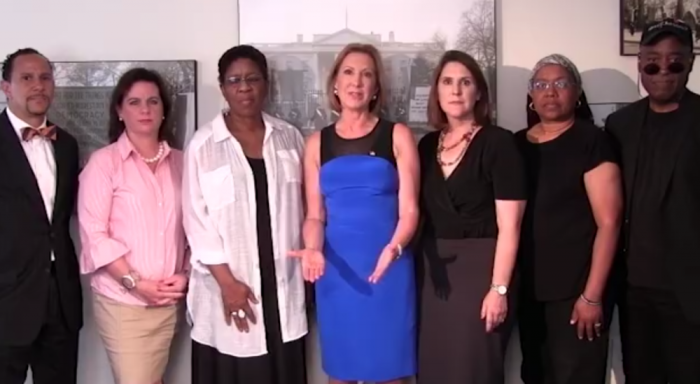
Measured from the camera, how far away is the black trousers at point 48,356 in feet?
7.72

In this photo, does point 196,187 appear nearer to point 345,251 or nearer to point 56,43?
point 345,251

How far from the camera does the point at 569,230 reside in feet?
7.36

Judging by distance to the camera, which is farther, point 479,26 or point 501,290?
point 479,26

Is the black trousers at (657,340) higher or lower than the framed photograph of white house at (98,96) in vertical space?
lower

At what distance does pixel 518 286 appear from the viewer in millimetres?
2227

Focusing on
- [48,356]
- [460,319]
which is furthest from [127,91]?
[460,319]

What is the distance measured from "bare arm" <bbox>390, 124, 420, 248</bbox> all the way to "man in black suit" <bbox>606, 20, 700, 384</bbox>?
754mm

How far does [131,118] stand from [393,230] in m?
1.07

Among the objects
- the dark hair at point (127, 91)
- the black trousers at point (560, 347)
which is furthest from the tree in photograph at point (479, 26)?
the dark hair at point (127, 91)

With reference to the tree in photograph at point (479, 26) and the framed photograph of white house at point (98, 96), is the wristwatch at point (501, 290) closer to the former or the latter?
the tree in photograph at point (479, 26)

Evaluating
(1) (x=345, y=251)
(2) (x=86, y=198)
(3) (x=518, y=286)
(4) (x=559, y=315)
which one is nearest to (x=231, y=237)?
(1) (x=345, y=251)

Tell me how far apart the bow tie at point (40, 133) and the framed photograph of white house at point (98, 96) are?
330 mm

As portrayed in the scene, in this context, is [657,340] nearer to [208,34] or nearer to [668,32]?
[668,32]

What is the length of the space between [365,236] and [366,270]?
0.38ft
